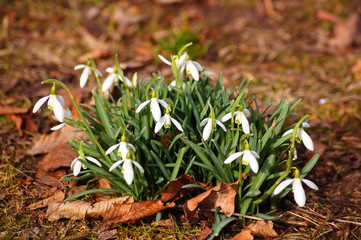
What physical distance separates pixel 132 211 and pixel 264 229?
0.70 meters

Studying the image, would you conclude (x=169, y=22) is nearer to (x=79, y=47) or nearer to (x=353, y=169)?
(x=79, y=47)

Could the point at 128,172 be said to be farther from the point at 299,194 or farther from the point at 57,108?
the point at 299,194

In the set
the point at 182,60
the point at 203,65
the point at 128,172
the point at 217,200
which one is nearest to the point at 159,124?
the point at 128,172

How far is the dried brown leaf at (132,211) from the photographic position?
5.95 feet

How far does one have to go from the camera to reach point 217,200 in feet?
6.06

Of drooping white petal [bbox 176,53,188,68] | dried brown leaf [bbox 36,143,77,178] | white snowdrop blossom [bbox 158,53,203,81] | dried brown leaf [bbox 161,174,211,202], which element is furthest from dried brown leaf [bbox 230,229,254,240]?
dried brown leaf [bbox 36,143,77,178]

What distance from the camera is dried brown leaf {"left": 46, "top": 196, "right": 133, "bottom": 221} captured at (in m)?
1.89

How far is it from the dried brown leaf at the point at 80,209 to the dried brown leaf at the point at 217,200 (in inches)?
13.1

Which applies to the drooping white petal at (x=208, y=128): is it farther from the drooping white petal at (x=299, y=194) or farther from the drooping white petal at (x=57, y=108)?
the drooping white petal at (x=57, y=108)

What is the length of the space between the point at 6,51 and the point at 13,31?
1.80 feet

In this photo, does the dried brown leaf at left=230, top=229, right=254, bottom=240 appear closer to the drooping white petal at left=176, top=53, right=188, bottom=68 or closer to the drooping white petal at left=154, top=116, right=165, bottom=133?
the drooping white petal at left=154, top=116, right=165, bottom=133

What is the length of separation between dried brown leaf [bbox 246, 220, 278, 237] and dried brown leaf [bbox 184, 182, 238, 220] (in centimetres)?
15

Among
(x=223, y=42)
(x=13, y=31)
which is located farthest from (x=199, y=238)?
(x=13, y=31)

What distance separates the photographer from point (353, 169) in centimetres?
245
